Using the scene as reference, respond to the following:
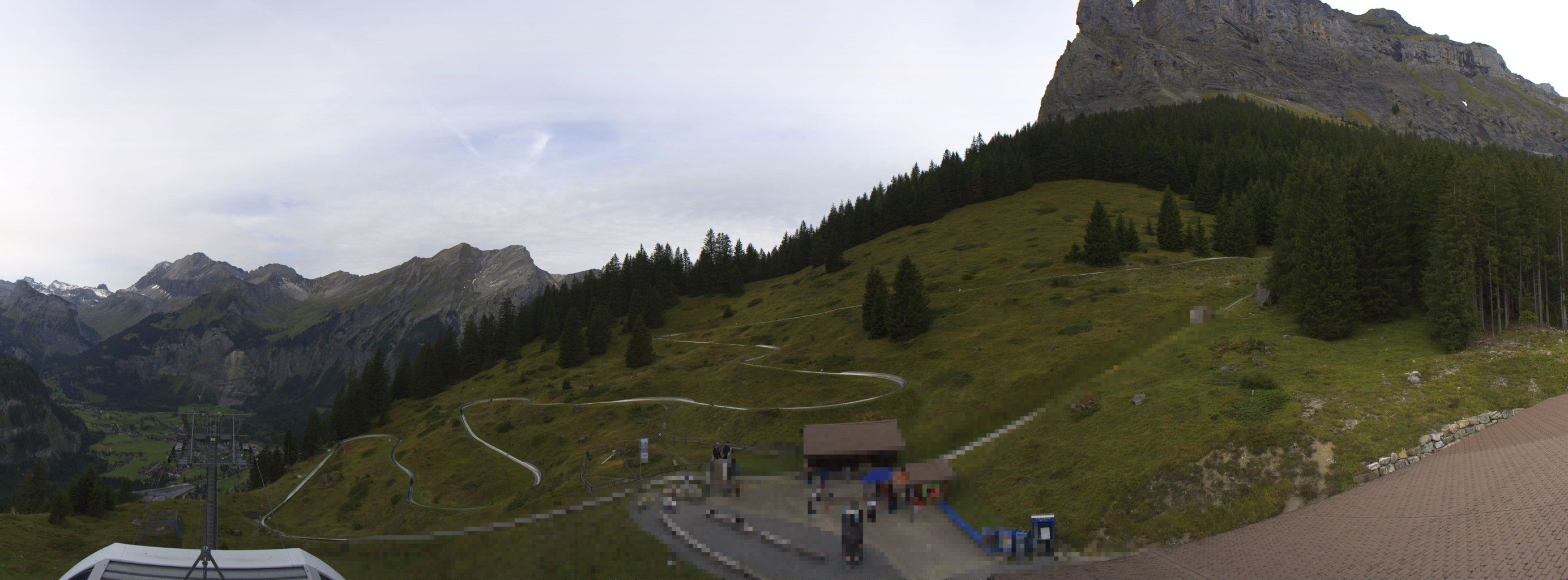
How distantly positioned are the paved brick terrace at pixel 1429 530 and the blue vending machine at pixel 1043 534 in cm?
126

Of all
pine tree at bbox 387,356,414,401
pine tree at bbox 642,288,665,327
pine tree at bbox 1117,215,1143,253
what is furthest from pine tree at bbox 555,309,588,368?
pine tree at bbox 1117,215,1143,253

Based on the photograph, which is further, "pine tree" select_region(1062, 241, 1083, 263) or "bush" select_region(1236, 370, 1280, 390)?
"pine tree" select_region(1062, 241, 1083, 263)

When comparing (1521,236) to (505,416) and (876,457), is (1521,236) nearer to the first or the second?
(876,457)

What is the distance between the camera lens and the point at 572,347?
11444 cm

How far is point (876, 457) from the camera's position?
126ft

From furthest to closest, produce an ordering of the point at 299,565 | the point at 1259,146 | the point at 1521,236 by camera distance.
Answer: the point at 1259,146
the point at 1521,236
the point at 299,565

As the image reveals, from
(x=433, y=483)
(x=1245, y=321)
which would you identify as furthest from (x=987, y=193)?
(x=433, y=483)

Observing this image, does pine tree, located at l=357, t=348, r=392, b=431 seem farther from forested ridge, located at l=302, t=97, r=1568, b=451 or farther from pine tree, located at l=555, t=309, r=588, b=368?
pine tree, located at l=555, t=309, r=588, b=368

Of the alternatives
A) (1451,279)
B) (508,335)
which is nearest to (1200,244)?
(1451,279)

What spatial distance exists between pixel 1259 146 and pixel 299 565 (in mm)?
167157

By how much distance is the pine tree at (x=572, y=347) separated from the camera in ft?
373

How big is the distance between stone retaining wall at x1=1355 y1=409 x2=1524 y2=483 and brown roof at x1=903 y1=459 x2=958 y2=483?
18406 mm

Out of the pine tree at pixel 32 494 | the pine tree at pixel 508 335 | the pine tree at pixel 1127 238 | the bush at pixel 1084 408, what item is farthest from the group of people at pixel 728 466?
the pine tree at pixel 508 335

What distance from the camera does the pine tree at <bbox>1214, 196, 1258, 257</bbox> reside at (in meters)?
97.4
